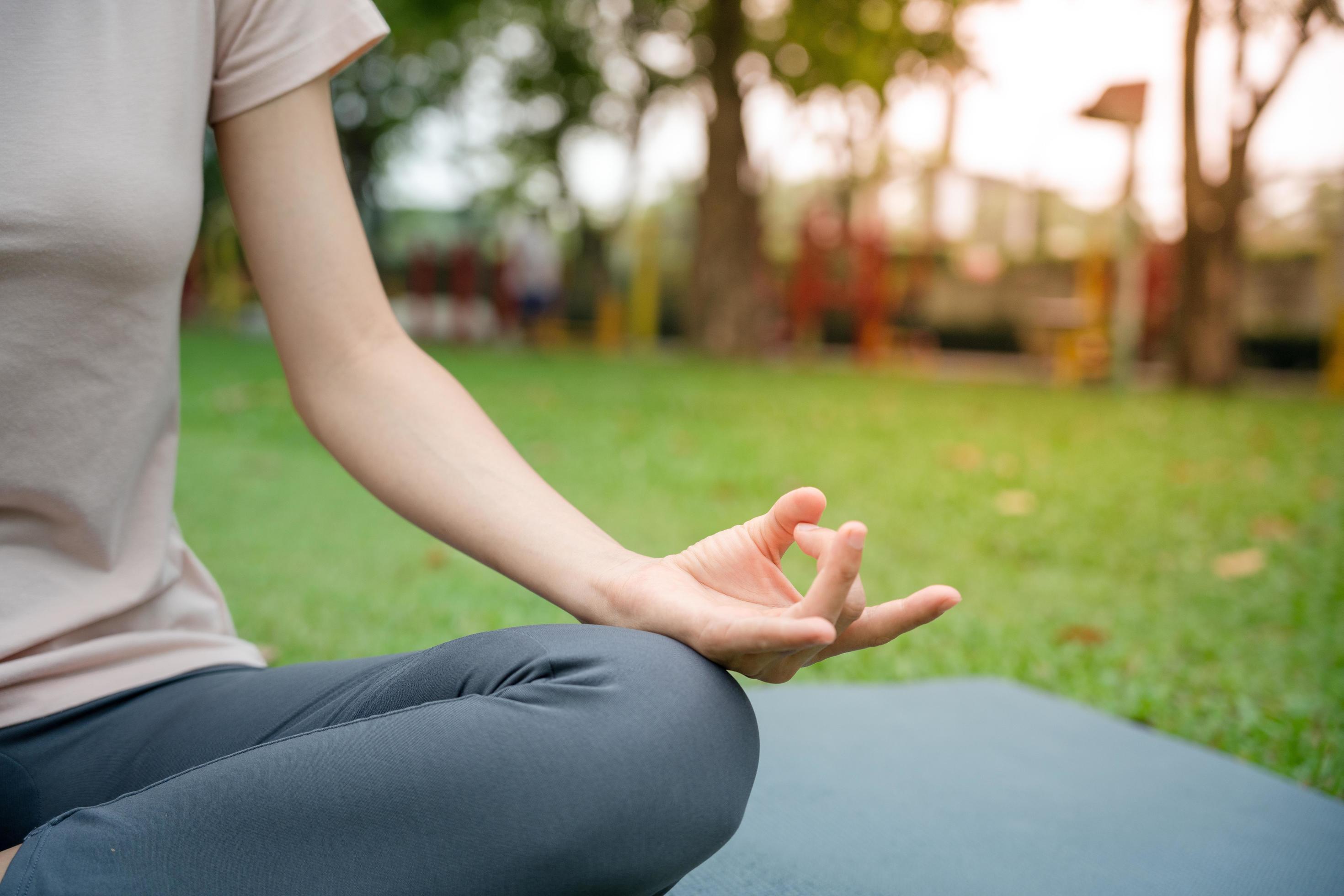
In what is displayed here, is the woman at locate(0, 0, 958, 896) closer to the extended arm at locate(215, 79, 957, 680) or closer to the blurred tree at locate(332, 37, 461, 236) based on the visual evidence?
the extended arm at locate(215, 79, 957, 680)

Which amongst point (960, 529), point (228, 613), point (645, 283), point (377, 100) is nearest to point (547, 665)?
point (228, 613)

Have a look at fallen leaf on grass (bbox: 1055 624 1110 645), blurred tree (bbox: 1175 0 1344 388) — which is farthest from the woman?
blurred tree (bbox: 1175 0 1344 388)

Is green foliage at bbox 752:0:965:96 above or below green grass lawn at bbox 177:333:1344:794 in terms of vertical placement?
above

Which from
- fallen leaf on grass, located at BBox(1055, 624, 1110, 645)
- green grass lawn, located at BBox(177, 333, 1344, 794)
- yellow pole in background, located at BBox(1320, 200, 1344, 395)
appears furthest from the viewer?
yellow pole in background, located at BBox(1320, 200, 1344, 395)

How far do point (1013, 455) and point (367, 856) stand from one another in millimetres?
4805

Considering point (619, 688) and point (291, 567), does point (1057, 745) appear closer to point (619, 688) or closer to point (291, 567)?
point (619, 688)

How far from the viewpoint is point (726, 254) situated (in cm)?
1130

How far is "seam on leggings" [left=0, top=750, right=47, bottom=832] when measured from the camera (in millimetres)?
883

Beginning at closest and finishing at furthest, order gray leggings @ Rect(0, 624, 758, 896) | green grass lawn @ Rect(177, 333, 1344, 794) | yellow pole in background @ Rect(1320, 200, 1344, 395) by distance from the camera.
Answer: gray leggings @ Rect(0, 624, 758, 896), green grass lawn @ Rect(177, 333, 1344, 794), yellow pole in background @ Rect(1320, 200, 1344, 395)

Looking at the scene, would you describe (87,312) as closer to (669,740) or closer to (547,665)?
(547,665)

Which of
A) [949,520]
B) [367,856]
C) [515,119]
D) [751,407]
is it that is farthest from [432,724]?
[515,119]

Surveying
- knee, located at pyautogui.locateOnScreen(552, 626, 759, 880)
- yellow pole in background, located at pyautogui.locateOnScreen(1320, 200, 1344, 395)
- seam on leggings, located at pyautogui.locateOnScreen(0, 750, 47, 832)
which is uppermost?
knee, located at pyautogui.locateOnScreen(552, 626, 759, 880)

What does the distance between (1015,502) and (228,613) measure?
3592 mm

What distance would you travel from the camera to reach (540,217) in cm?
2144
